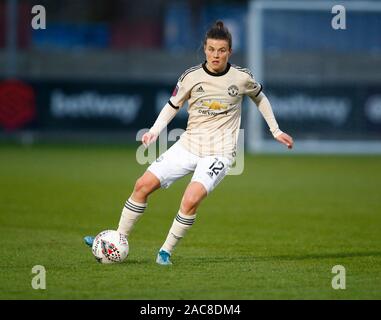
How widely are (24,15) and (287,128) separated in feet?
53.7

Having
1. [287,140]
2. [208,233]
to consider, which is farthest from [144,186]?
[208,233]

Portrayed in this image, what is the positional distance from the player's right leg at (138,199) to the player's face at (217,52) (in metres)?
1.17

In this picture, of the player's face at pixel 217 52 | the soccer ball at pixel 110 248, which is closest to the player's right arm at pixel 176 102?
the player's face at pixel 217 52

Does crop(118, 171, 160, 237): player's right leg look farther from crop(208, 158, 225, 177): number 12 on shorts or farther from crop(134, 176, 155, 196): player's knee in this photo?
crop(208, 158, 225, 177): number 12 on shorts

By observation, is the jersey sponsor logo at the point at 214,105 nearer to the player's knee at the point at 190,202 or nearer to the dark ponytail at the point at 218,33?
the dark ponytail at the point at 218,33

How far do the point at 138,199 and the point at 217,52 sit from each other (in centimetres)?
151

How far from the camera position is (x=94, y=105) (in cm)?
2706

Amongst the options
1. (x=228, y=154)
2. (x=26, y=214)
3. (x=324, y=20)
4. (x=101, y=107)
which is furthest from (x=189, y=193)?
(x=101, y=107)

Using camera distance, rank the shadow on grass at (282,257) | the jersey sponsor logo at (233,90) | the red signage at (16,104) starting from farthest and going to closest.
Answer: the red signage at (16,104) < the shadow on grass at (282,257) < the jersey sponsor logo at (233,90)

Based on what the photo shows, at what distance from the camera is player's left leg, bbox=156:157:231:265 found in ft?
29.8

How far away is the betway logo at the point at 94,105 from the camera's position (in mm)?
26844

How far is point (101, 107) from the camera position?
88.9 feet

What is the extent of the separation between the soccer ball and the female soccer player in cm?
19

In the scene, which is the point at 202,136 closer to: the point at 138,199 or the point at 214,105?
the point at 214,105
